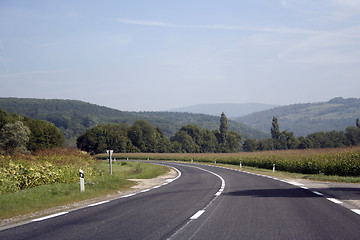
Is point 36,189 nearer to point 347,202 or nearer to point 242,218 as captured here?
point 242,218

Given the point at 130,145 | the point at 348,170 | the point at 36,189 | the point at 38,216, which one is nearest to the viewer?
the point at 38,216

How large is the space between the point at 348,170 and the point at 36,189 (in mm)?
22072

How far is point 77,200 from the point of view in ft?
43.3

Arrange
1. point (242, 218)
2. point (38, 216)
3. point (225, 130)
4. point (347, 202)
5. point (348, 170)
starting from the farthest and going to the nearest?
point (225, 130), point (348, 170), point (347, 202), point (38, 216), point (242, 218)

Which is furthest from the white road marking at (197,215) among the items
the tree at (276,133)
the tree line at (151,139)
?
the tree at (276,133)

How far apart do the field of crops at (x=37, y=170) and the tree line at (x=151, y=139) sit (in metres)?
83.9

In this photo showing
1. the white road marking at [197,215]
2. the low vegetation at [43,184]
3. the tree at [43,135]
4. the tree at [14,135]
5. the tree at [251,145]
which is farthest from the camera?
the tree at [251,145]

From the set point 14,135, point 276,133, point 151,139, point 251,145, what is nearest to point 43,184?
point 14,135

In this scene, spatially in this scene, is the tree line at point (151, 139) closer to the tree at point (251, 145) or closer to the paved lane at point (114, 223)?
the tree at point (251, 145)

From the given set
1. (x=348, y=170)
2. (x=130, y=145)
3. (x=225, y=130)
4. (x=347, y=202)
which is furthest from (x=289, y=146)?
(x=347, y=202)

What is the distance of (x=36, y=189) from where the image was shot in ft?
47.0

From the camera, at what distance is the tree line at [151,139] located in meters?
113

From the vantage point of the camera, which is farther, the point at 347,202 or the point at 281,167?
the point at 281,167

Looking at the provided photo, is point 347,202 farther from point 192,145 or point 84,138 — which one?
point 192,145
